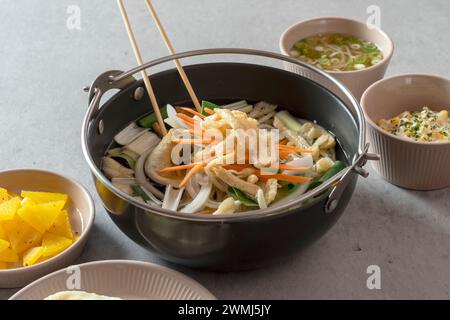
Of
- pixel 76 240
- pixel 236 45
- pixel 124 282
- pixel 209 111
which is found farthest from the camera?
pixel 236 45

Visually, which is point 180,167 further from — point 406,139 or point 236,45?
point 236,45

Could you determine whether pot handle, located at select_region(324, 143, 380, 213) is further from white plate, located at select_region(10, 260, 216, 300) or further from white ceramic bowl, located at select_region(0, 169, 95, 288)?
white ceramic bowl, located at select_region(0, 169, 95, 288)

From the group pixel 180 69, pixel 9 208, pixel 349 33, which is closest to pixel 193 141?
pixel 180 69

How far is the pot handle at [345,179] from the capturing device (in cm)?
134

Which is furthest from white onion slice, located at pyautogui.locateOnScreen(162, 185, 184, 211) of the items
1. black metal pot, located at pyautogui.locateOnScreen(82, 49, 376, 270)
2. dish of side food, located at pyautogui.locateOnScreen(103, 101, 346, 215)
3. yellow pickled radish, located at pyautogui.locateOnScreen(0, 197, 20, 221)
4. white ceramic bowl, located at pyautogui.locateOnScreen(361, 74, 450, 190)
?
white ceramic bowl, located at pyautogui.locateOnScreen(361, 74, 450, 190)

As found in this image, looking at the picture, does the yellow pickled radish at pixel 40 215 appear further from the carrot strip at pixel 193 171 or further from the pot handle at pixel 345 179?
the pot handle at pixel 345 179

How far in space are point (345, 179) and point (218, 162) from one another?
289 mm

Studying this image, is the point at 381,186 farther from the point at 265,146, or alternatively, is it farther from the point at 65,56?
the point at 65,56

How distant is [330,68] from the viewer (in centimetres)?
212

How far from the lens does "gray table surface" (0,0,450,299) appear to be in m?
1.52

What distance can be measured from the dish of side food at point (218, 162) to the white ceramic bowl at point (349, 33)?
0.32 m

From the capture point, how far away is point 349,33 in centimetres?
222

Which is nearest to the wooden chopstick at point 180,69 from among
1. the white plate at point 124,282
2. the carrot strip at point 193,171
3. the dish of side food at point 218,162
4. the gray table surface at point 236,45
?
the dish of side food at point 218,162

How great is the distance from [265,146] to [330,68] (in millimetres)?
687
